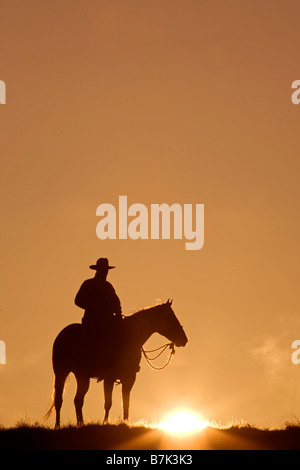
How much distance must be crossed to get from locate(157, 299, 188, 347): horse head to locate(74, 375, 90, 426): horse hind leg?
2468 mm

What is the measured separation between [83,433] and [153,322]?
5.82m

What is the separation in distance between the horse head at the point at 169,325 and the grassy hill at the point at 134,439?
4.54m

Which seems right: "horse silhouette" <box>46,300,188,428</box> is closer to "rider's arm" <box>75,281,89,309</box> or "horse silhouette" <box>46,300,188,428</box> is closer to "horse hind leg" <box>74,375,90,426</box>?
"horse hind leg" <box>74,375,90,426</box>

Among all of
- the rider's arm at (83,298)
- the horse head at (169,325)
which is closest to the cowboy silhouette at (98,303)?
the rider's arm at (83,298)

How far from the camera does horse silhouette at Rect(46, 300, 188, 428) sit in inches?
1184

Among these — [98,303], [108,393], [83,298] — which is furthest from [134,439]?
[83,298]

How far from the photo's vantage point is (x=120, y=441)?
25.1 m

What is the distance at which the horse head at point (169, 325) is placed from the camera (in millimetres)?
30609

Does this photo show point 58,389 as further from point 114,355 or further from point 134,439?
point 134,439

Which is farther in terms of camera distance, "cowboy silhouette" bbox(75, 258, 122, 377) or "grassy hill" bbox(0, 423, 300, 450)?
"cowboy silhouette" bbox(75, 258, 122, 377)

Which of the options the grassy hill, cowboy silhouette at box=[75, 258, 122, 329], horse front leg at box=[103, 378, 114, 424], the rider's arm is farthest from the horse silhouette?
the grassy hill
